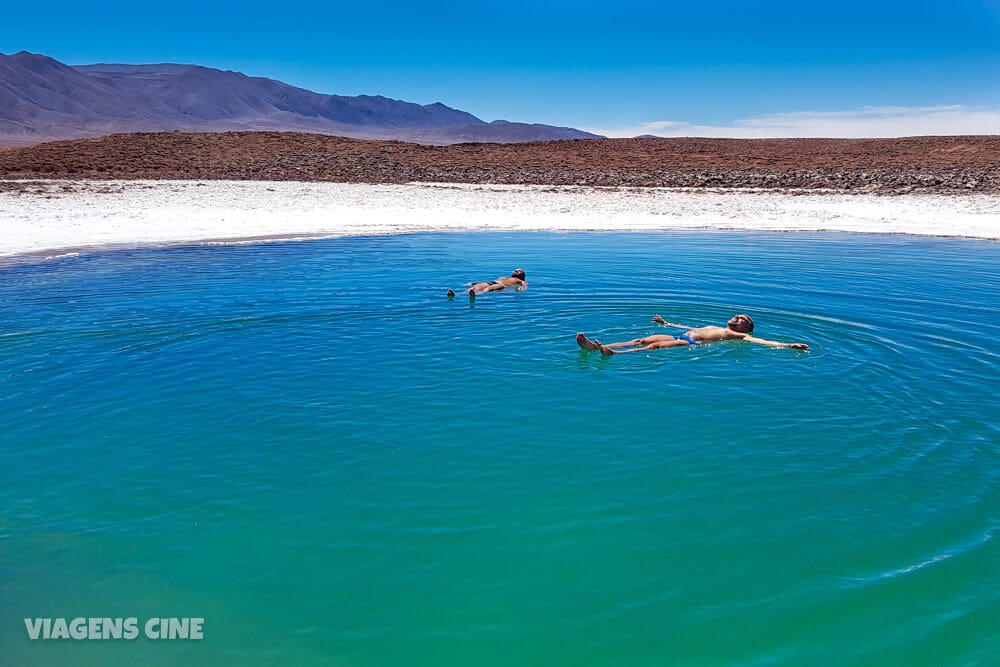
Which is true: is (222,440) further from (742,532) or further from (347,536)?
Answer: (742,532)

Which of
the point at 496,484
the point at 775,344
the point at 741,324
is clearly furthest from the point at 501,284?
the point at 496,484

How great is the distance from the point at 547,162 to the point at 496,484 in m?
39.5

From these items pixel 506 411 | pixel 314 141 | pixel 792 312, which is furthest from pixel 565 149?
pixel 506 411

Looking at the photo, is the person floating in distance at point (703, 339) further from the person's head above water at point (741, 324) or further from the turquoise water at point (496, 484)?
the turquoise water at point (496, 484)

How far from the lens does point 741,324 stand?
12117 millimetres

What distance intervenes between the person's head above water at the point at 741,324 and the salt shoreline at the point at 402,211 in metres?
15.6

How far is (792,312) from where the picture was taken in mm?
14328

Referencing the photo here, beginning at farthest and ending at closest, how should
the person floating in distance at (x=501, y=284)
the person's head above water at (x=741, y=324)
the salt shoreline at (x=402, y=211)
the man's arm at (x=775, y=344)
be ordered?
the salt shoreline at (x=402, y=211)
the person floating in distance at (x=501, y=284)
the person's head above water at (x=741, y=324)
the man's arm at (x=775, y=344)

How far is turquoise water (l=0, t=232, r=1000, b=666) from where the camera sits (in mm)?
5578

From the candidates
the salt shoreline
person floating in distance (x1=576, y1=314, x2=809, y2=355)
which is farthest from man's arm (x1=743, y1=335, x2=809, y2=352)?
the salt shoreline

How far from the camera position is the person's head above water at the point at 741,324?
39.7ft

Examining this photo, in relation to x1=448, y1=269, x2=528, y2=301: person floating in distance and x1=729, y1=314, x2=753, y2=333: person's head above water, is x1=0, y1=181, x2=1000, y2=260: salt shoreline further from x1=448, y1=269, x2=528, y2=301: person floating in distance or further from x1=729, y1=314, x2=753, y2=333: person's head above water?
x1=729, y1=314, x2=753, y2=333: person's head above water

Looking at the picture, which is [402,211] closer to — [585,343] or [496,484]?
[585,343]

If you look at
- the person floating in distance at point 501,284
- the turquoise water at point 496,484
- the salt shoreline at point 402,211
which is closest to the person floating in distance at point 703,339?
the turquoise water at point 496,484
